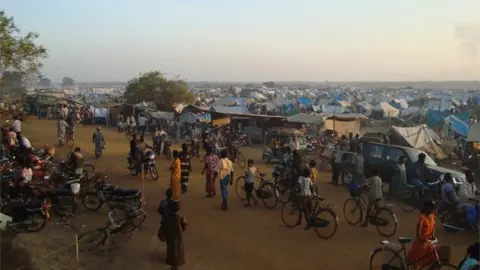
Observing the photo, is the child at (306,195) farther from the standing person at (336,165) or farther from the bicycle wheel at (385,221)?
the standing person at (336,165)

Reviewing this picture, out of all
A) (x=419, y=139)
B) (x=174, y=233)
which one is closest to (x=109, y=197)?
(x=174, y=233)

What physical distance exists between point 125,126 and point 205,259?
20617 mm

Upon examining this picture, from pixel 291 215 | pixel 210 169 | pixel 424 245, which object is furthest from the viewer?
pixel 210 169

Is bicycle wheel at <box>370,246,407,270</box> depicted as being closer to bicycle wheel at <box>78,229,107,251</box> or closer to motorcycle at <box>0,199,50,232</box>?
bicycle wheel at <box>78,229,107,251</box>

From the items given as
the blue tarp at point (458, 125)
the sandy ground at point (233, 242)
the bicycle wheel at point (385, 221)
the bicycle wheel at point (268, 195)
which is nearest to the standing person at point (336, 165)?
the sandy ground at point (233, 242)

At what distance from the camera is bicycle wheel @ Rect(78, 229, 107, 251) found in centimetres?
773

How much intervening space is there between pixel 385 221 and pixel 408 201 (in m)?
2.77

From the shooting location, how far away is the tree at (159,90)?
3959cm

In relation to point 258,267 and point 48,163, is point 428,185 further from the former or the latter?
point 48,163

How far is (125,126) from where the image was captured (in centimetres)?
2695

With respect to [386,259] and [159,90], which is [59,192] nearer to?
[386,259]

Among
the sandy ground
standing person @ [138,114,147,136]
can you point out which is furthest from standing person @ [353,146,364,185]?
standing person @ [138,114,147,136]

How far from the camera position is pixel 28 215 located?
8.50m

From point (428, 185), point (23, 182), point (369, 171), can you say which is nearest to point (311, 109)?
point (369, 171)
